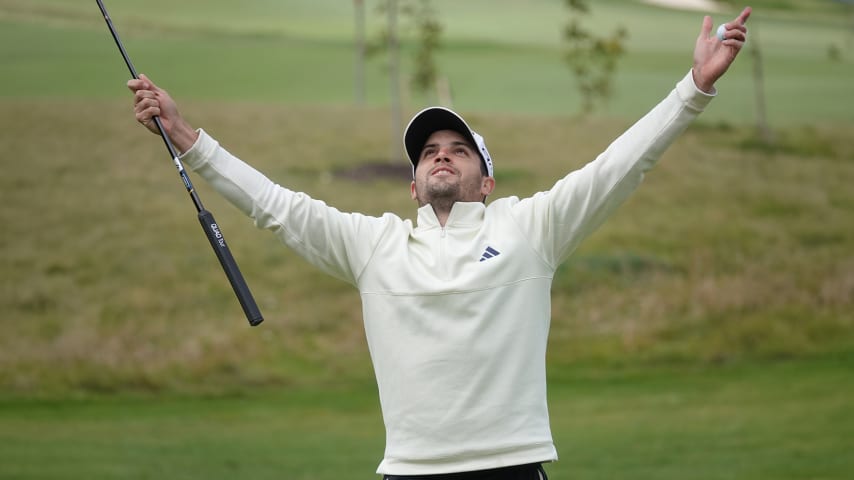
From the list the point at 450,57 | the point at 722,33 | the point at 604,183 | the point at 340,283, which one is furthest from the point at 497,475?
the point at 450,57

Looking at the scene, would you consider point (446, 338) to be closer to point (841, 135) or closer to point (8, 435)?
point (8, 435)

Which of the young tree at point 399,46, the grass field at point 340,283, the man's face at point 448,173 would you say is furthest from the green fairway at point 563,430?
the man's face at point 448,173

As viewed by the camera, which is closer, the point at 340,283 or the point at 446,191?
the point at 446,191

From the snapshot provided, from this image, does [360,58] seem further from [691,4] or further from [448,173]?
[448,173]

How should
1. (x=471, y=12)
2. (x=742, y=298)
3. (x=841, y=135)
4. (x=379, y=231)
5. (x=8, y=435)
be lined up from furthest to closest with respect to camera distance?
(x=471, y=12)
(x=841, y=135)
(x=742, y=298)
(x=8, y=435)
(x=379, y=231)

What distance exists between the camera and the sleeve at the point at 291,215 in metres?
3.57

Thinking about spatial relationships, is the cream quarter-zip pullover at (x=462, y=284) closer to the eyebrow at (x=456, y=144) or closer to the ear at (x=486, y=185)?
the ear at (x=486, y=185)

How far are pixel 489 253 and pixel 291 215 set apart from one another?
566 millimetres

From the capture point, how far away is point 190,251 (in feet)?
52.0

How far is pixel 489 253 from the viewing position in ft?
11.5

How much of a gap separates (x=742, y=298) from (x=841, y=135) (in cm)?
416

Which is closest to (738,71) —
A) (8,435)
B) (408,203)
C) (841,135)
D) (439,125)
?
(841,135)

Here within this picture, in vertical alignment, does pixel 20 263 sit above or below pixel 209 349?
above

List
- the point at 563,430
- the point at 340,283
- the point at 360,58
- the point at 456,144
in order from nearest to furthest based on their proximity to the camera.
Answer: the point at 456,144 < the point at 563,430 < the point at 340,283 < the point at 360,58
